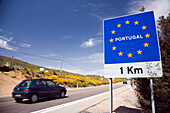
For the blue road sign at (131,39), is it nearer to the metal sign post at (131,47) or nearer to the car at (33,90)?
the metal sign post at (131,47)

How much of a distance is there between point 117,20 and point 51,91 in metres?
7.55

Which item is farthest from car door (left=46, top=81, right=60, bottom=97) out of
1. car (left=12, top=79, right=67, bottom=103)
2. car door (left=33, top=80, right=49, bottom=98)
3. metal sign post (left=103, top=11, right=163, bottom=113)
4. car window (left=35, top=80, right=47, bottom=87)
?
metal sign post (left=103, top=11, right=163, bottom=113)

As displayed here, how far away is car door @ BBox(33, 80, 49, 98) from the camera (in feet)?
26.1

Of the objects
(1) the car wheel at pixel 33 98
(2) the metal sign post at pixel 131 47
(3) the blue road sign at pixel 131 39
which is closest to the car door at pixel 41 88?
(1) the car wheel at pixel 33 98

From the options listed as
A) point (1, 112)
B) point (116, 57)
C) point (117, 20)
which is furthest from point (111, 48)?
point (1, 112)

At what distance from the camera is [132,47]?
384 cm

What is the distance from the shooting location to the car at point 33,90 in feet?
24.1

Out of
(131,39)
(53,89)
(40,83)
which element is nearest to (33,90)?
(40,83)

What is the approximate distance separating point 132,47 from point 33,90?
280 inches

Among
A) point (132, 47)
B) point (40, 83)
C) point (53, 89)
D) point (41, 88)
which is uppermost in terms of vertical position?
point (132, 47)

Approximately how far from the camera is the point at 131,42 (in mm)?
3875

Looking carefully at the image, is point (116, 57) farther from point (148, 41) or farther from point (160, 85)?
point (160, 85)

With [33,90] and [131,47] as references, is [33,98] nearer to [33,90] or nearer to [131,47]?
[33,90]

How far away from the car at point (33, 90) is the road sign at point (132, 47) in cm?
593
